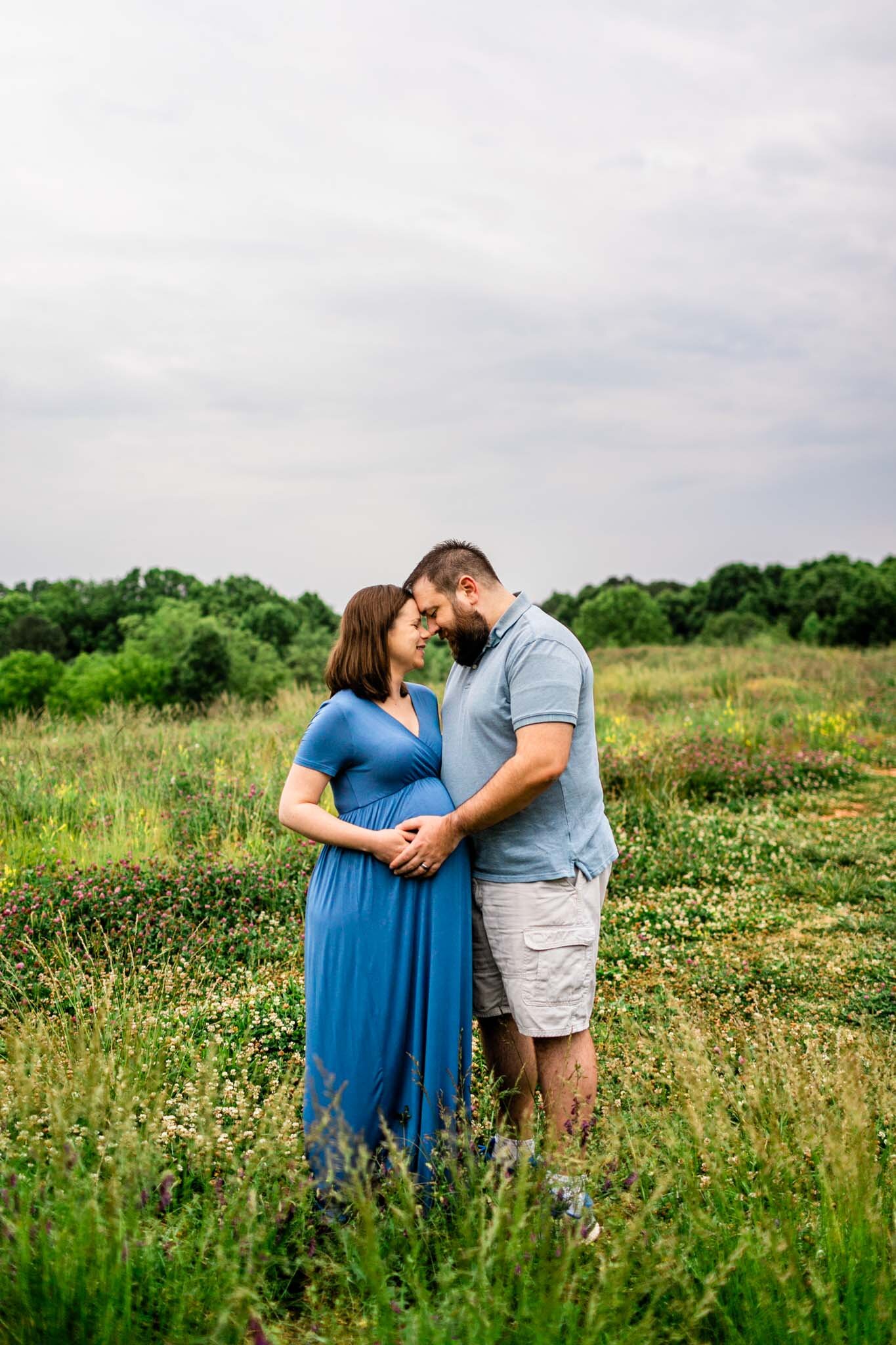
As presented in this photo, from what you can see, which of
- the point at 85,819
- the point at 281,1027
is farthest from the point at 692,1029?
the point at 85,819

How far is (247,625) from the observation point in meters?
33.6

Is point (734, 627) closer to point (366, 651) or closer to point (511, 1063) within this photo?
point (511, 1063)

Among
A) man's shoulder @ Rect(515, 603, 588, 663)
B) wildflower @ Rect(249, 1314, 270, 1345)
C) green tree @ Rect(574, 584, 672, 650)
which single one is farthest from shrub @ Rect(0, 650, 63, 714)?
green tree @ Rect(574, 584, 672, 650)

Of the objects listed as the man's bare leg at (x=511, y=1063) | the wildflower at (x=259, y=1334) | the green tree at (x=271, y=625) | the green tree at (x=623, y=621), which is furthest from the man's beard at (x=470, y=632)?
the green tree at (x=623, y=621)

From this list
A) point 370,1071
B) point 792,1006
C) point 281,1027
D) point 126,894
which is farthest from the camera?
point 126,894

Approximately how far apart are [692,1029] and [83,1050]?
5.82ft

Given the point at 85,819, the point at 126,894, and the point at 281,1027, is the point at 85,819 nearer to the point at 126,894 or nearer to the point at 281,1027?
the point at 126,894

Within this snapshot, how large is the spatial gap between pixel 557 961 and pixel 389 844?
685 mm

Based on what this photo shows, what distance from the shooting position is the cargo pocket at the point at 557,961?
3.12 m

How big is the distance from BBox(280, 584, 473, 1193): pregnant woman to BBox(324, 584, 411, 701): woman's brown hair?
0.30ft

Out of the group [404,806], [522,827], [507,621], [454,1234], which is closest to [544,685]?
[507,621]

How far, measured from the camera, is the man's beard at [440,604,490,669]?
3.35m

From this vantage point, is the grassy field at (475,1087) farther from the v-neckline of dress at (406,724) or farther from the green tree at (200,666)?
the green tree at (200,666)

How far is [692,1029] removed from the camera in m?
2.80
